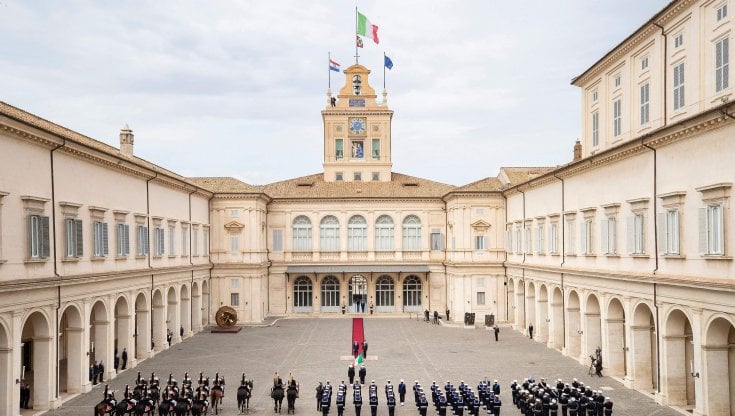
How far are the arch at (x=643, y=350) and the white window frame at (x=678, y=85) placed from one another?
374 inches

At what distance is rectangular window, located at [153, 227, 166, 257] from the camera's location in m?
45.1

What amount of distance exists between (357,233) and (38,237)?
1575 inches

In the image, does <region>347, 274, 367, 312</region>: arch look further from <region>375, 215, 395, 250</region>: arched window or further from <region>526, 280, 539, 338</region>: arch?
<region>526, 280, 539, 338</region>: arch

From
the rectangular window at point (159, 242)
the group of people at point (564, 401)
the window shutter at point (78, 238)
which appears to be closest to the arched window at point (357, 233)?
the rectangular window at point (159, 242)

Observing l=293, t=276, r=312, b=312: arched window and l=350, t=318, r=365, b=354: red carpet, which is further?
l=293, t=276, r=312, b=312: arched window

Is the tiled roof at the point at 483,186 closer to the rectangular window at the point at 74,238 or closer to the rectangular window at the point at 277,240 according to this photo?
the rectangular window at the point at 277,240

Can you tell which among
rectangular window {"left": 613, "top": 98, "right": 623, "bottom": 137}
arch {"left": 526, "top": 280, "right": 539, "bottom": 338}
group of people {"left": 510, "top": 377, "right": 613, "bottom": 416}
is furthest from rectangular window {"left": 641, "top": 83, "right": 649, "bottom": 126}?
arch {"left": 526, "top": 280, "right": 539, "bottom": 338}

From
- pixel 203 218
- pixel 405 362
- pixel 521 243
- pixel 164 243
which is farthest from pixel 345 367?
pixel 203 218

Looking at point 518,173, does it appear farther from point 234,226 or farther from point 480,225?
point 234,226

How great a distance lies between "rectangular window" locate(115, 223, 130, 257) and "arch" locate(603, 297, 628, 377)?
86.1 ft

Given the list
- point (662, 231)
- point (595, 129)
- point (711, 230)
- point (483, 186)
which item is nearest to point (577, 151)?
point (595, 129)

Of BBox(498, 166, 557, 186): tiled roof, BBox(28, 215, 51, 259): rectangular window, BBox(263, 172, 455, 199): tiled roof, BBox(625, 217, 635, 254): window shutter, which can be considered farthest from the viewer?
BBox(263, 172, 455, 199): tiled roof

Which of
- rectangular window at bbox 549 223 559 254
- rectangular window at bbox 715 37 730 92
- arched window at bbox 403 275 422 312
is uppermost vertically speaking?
rectangular window at bbox 715 37 730 92

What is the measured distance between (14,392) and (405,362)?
848 inches
